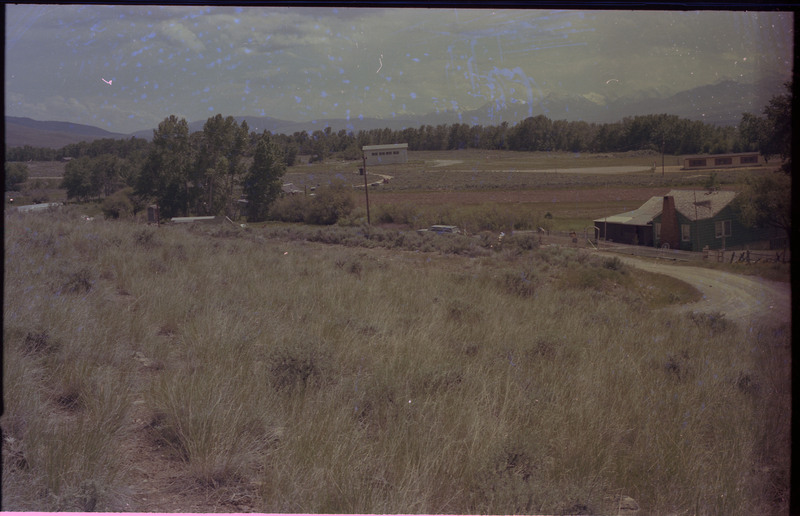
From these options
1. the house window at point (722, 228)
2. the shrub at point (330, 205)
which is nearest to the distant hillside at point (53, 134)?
the shrub at point (330, 205)

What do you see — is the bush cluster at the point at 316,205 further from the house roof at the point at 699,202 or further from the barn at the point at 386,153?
the house roof at the point at 699,202

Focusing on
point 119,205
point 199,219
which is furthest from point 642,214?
point 119,205

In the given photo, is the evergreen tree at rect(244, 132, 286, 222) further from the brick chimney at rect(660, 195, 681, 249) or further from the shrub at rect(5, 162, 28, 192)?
the brick chimney at rect(660, 195, 681, 249)

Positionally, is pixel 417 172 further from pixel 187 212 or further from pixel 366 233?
pixel 187 212

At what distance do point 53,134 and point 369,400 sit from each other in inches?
155

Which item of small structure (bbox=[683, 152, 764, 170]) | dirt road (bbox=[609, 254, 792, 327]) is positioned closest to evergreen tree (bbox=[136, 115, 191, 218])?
dirt road (bbox=[609, 254, 792, 327])

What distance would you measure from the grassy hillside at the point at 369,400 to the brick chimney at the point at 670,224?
63 cm

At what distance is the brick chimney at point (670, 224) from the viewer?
5.27 meters

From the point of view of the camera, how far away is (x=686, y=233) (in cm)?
527

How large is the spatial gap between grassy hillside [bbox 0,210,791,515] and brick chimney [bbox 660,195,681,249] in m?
0.63

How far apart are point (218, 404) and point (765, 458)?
11.7 feet

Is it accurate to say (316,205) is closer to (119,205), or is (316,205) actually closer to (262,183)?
(262,183)

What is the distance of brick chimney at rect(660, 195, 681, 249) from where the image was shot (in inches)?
207

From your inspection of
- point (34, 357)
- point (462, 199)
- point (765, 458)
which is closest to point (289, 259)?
point (462, 199)
